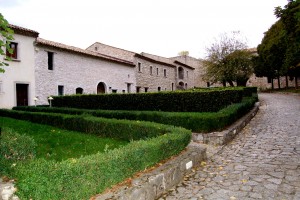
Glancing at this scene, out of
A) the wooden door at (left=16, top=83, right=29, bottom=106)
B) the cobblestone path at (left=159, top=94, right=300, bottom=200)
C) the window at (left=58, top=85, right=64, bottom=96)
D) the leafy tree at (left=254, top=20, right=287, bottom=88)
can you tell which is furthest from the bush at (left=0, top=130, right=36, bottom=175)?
the leafy tree at (left=254, top=20, right=287, bottom=88)

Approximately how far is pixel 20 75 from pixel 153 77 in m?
19.6

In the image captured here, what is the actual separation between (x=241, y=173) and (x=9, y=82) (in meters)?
18.5

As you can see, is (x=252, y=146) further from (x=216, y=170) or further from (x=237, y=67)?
(x=237, y=67)

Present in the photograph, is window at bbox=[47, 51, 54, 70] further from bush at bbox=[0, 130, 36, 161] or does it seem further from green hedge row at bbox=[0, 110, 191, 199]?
green hedge row at bbox=[0, 110, 191, 199]

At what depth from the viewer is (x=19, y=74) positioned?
757 inches

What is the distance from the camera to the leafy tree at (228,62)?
3366cm

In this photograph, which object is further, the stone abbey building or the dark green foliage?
the stone abbey building

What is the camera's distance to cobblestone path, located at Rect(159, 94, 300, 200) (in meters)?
4.34

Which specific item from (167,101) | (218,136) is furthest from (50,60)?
(218,136)

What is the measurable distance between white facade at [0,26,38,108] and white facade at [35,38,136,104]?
59cm

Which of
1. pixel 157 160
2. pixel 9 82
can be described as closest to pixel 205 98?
pixel 157 160

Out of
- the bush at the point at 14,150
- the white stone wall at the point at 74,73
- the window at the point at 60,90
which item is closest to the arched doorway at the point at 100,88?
the white stone wall at the point at 74,73

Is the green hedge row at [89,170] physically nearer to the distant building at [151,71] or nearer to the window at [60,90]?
the window at [60,90]

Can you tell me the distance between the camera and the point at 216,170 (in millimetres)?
5645
